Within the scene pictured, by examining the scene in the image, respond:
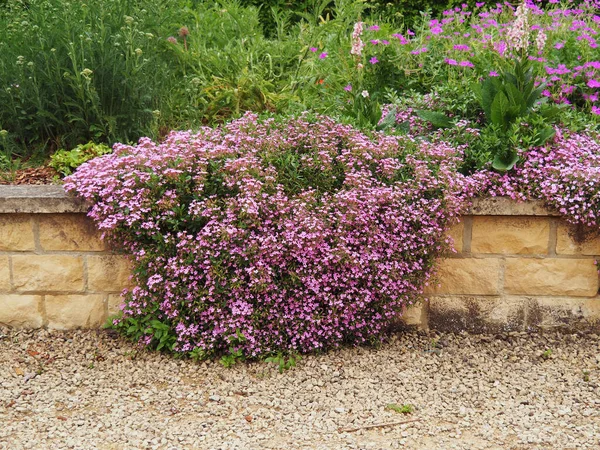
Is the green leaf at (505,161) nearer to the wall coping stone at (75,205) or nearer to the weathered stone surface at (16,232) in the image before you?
the wall coping stone at (75,205)

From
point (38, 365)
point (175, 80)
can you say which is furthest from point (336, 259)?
point (175, 80)

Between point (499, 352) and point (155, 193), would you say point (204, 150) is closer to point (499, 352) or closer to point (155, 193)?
point (155, 193)

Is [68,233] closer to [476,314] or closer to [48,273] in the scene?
[48,273]

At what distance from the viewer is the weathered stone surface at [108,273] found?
3742mm

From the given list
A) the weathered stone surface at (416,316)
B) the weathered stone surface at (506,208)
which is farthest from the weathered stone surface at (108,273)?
the weathered stone surface at (506,208)

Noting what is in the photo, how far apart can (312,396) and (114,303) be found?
1.33 meters

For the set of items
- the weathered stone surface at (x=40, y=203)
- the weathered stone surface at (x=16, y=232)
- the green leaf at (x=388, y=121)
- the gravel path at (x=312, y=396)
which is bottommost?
the gravel path at (x=312, y=396)

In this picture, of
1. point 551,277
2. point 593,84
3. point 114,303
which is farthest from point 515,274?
point 114,303

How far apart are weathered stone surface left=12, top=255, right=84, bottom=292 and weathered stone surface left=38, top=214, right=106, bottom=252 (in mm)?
68

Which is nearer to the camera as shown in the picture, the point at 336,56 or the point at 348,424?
the point at 348,424

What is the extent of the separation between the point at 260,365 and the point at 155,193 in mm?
1027

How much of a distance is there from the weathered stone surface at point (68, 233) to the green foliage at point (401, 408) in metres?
1.77

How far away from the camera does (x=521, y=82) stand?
12.6ft

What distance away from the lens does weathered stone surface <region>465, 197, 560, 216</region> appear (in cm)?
361
